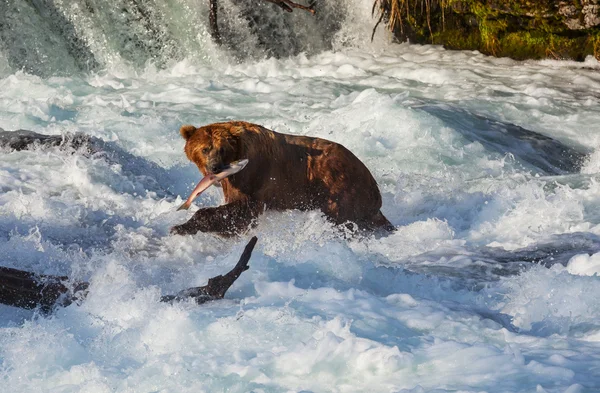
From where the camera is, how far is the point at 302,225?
6199 millimetres

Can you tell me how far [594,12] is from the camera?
45.8ft

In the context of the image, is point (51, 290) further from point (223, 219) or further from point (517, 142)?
point (517, 142)

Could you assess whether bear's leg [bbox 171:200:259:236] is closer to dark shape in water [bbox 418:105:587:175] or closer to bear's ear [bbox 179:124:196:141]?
bear's ear [bbox 179:124:196:141]

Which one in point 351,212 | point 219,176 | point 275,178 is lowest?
point 351,212

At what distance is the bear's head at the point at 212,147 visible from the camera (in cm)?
550

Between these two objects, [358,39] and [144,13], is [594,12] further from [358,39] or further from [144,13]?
[144,13]

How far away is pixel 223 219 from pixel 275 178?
1.49 feet

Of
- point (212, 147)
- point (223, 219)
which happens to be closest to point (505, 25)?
point (223, 219)

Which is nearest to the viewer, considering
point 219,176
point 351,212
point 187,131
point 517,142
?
point 219,176

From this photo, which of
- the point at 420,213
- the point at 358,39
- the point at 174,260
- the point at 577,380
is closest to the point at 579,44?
the point at 358,39

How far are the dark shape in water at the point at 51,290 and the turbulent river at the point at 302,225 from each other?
7 centimetres

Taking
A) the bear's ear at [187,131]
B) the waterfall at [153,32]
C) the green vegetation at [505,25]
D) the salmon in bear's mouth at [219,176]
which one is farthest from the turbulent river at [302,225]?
the bear's ear at [187,131]

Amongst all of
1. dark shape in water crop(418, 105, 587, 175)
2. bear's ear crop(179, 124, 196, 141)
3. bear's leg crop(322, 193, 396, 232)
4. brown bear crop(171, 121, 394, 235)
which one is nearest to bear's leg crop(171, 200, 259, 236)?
brown bear crop(171, 121, 394, 235)

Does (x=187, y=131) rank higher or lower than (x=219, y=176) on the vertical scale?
higher
